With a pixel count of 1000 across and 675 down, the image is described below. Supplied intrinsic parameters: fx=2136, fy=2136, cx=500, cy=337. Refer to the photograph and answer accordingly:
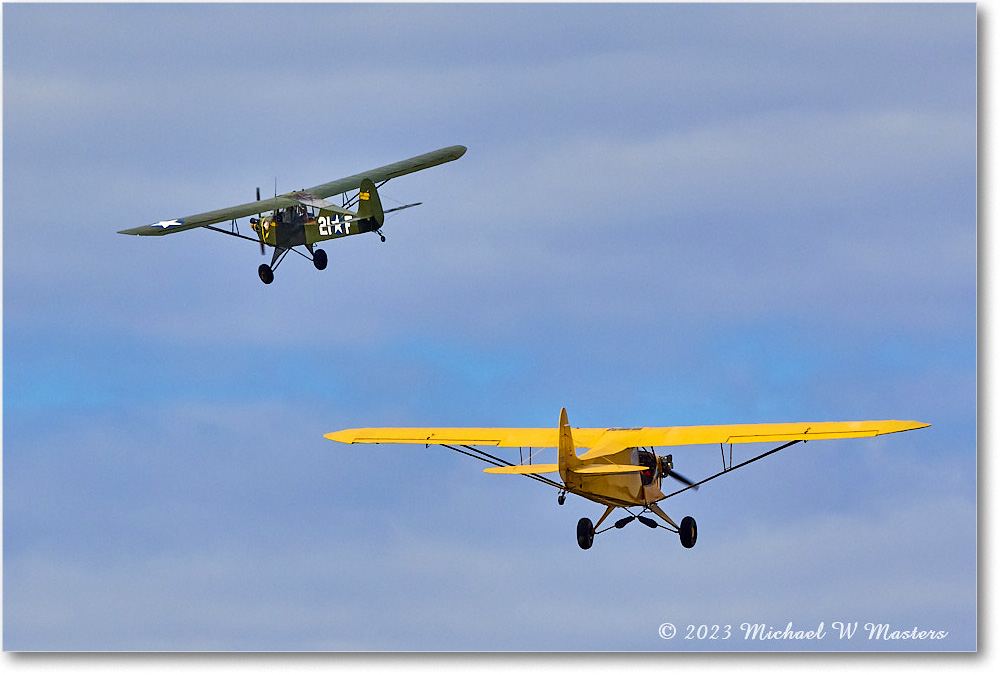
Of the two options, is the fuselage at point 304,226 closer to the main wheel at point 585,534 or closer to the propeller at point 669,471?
the propeller at point 669,471

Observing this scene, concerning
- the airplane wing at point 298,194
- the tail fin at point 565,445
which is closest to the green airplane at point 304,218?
the airplane wing at point 298,194

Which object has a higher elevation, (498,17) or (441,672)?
(498,17)

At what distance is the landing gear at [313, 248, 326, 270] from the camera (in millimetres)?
36562

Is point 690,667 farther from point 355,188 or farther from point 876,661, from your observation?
point 355,188

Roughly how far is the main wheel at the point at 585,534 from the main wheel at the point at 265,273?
24.9ft

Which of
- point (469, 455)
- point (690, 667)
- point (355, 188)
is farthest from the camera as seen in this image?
point (355, 188)

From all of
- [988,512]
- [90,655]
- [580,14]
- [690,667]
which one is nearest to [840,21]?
[580,14]

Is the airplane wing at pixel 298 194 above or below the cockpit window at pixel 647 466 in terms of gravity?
above

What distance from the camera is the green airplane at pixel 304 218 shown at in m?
35.7

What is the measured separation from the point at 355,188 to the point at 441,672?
1082 centimetres

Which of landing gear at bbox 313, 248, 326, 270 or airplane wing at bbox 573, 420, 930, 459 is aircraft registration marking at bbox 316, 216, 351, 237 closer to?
landing gear at bbox 313, 248, 326, 270

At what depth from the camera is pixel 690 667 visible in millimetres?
29969

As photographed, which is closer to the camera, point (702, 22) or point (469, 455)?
point (702, 22)

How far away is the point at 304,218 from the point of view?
37.3 metres
